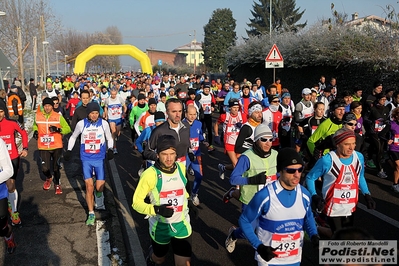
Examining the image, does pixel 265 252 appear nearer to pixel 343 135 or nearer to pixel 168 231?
pixel 168 231

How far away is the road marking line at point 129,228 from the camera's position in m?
5.32

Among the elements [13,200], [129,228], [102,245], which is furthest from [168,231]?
[13,200]

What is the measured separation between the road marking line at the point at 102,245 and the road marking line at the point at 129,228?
0.90 ft

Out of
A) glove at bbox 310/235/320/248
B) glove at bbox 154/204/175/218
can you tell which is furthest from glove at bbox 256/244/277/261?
glove at bbox 154/204/175/218

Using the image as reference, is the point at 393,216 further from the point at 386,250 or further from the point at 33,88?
the point at 33,88

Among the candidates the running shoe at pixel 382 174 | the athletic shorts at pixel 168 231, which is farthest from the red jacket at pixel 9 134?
the running shoe at pixel 382 174

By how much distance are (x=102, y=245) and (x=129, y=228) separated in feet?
2.04

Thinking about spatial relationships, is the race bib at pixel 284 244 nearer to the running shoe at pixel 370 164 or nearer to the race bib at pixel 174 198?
the race bib at pixel 174 198

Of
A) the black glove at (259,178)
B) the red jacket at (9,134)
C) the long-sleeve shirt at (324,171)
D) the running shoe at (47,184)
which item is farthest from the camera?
the running shoe at (47,184)

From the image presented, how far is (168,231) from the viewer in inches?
167

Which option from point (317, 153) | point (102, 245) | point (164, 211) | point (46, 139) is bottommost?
point (102, 245)

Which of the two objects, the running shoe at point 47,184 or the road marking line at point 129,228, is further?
the running shoe at point 47,184

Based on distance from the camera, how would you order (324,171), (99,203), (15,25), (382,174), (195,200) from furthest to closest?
(15,25) < (382,174) < (195,200) < (99,203) < (324,171)

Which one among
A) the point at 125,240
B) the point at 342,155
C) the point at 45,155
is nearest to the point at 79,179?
the point at 45,155
